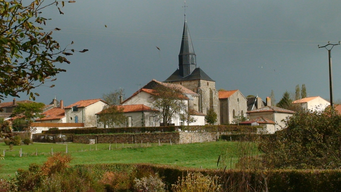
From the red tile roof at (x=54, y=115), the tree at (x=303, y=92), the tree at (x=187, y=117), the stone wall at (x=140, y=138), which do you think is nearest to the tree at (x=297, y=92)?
the tree at (x=303, y=92)

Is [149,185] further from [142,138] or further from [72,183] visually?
[142,138]

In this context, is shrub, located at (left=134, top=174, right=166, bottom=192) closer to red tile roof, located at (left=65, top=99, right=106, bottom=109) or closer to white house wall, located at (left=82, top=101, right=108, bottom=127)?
white house wall, located at (left=82, top=101, right=108, bottom=127)

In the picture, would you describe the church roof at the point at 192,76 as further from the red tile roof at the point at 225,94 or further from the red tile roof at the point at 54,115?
the red tile roof at the point at 54,115

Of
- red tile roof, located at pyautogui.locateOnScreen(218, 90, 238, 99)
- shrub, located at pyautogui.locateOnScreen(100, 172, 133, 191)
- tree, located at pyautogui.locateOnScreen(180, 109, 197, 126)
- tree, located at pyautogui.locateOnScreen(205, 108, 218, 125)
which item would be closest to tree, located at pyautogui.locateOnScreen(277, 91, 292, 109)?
red tile roof, located at pyautogui.locateOnScreen(218, 90, 238, 99)

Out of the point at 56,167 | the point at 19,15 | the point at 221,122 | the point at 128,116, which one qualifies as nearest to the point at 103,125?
the point at 128,116

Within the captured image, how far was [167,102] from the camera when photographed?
181 feet

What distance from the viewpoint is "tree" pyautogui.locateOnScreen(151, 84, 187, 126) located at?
55.3 metres

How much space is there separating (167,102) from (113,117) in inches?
300

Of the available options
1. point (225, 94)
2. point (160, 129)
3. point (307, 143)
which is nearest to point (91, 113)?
point (160, 129)

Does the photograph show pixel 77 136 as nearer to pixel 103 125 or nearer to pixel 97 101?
pixel 103 125

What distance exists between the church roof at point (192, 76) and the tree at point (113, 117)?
29619 millimetres

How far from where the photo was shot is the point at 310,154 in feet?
49.5

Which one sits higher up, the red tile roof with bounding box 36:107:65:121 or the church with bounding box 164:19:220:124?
the church with bounding box 164:19:220:124

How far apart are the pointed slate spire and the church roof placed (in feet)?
3.74
